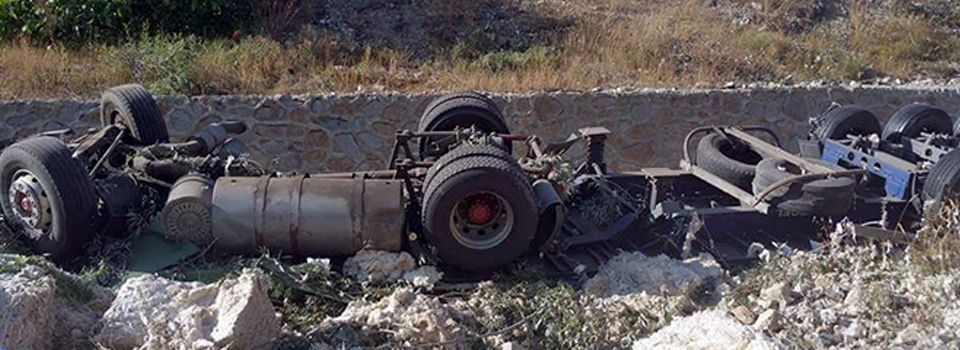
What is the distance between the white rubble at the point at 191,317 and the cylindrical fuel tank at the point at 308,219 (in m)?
1.07

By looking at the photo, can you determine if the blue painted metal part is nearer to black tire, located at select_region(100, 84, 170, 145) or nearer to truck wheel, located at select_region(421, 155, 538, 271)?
truck wheel, located at select_region(421, 155, 538, 271)

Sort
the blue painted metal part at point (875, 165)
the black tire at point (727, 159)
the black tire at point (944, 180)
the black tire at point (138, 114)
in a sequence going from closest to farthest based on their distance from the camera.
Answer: the black tire at point (944, 180), the black tire at point (138, 114), the blue painted metal part at point (875, 165), the black tire at point (727, 159)

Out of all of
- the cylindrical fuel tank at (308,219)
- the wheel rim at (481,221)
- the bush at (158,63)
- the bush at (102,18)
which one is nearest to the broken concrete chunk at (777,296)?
the wheel rim at (481,221)

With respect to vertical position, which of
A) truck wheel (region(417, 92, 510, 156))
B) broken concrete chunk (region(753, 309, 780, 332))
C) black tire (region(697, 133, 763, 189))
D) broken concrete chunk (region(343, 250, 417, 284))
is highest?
truck wheel (region(417, 92, 510, 156))

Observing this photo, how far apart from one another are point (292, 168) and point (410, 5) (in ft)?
15.5

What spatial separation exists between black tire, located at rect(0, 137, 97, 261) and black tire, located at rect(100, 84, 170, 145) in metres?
1.10

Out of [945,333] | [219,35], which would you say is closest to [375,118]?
[219,35]

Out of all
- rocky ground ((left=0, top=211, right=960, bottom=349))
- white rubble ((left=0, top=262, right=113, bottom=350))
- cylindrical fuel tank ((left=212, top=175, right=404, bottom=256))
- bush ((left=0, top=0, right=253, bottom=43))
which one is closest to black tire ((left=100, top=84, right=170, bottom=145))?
cylindrical fuel tank ((left=212, top=175, right=404, bottom=256))

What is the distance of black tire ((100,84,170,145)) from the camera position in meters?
7.40

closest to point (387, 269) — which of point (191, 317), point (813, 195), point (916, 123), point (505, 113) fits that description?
point (191, 317)

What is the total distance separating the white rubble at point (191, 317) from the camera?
4.62 meters

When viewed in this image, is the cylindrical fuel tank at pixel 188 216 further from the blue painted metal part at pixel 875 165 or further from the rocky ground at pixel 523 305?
the blue painted metal part at pixel 875 165

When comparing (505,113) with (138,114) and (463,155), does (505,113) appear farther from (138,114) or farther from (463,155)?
(463,155)

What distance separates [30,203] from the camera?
20.4 ft
